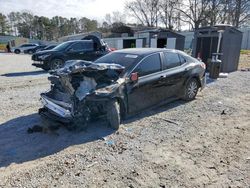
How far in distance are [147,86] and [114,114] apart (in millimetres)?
1158

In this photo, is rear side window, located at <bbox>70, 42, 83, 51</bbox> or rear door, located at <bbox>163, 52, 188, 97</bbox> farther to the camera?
rear side window, located at <bbox>70, 42, 83, 51</bbox>

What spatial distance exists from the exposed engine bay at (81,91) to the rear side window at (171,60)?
1.68 m

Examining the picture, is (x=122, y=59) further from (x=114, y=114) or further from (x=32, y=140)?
(x=32, y=140)

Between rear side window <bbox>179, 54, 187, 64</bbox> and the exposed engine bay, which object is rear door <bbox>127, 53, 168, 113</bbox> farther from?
rear side window <bbox>179, 54, 187, 64</bbox>

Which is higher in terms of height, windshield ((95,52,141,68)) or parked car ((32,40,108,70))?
windshield ((95,52,141,68))

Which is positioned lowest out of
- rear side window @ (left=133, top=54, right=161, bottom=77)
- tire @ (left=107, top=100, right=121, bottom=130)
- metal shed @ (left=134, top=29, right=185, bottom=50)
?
tire @ (left=107, top=100, right=121, bottom=130)

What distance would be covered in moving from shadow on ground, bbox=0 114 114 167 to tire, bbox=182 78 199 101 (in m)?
2.73

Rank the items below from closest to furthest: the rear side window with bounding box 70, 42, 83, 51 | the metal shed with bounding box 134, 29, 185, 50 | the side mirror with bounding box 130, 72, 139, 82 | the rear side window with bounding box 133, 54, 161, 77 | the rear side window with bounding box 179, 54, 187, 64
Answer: the side mirror with bounding box 130, 72, 139, 82
the rear side window with bounding box 133, 54, 161, 77
the rear side window with bounding box 179, 54, 187, 64
the rear side window with bounding box 70, 42, 83, 51
the metal shed with bounding box 134, 29, 185, 50

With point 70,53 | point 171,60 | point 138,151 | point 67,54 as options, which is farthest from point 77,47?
point 138,151

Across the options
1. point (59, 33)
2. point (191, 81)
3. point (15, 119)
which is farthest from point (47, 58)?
point (59, 33)

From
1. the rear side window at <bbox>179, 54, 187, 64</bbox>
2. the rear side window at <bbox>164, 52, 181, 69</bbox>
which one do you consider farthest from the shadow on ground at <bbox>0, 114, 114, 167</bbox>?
the rear side window at <bbox>179, 54, 187, 64</bbox>

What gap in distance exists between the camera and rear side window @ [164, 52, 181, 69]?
596cm

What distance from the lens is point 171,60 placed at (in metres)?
6.11

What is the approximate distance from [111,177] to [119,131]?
4.96ft
